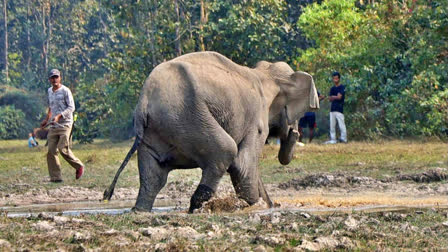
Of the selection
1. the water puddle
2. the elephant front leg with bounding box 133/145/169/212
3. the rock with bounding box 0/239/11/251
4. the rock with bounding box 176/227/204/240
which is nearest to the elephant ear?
the water puddle

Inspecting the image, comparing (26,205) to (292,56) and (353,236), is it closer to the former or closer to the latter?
(353,236)

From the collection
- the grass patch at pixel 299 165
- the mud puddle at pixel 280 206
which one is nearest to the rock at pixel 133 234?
the mud puddle at pixel 280 206

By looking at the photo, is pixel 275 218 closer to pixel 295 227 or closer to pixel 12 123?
pixel 295 227

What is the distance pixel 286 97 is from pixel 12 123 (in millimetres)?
33463

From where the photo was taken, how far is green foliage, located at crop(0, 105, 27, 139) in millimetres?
43219

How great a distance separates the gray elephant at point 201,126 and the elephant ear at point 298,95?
37.7 inches

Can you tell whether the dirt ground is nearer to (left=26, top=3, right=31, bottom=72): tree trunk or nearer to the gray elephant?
the gray elephant

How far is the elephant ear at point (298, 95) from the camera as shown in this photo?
12.0m

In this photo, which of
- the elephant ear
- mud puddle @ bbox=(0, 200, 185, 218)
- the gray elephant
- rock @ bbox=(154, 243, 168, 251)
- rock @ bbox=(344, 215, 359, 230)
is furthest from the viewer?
the elephant ear

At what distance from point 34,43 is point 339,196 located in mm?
50187

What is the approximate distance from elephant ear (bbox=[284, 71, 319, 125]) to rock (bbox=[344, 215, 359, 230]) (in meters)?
4.01

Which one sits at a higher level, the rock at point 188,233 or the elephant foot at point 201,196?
the rock at point 188,233

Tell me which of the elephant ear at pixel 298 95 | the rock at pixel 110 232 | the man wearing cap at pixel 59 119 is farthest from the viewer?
the man wearing cap at pixel 59 119

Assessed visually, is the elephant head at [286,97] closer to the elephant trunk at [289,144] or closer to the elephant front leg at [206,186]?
the elephant trunk at [289,144]
